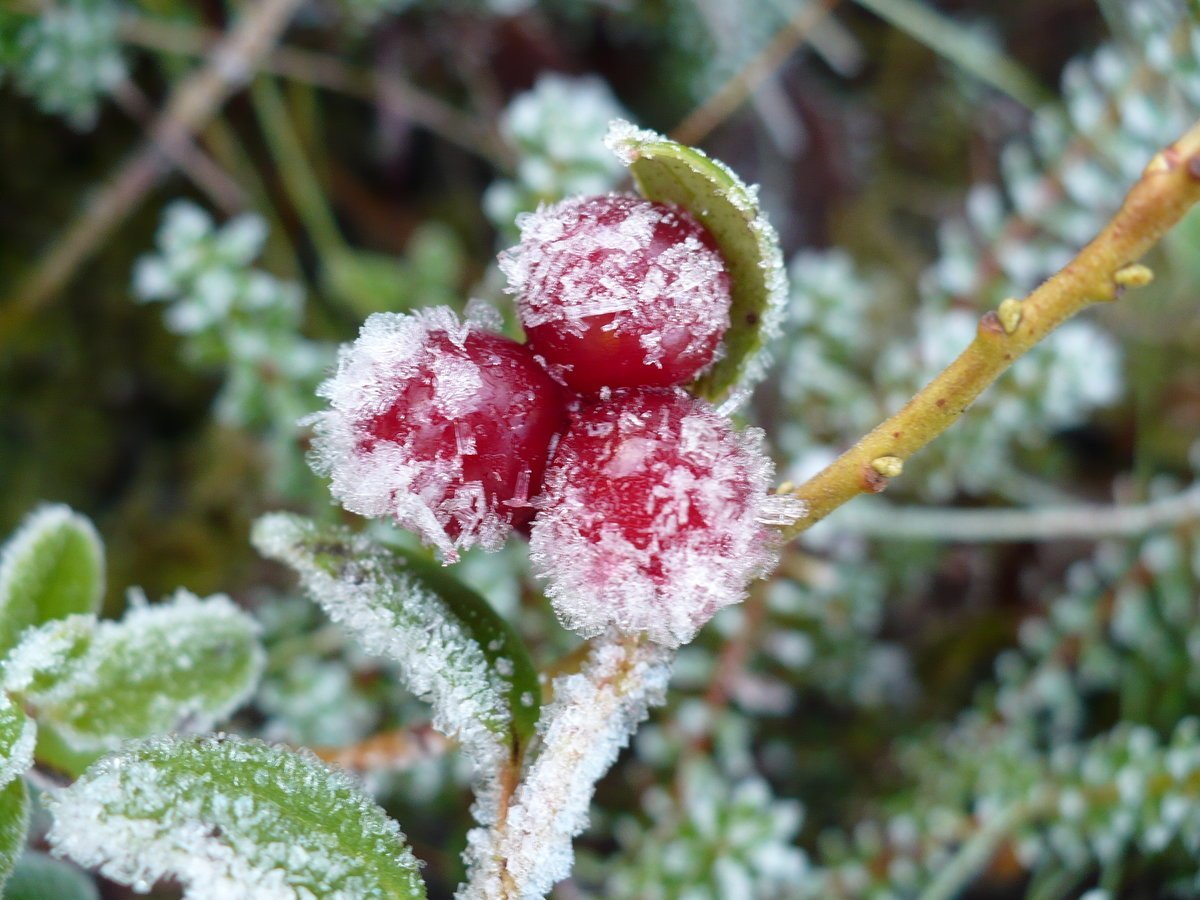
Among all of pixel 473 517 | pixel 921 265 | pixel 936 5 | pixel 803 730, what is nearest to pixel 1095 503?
pixel 921 265

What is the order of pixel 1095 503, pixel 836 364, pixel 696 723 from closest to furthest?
pixel 696 723
pixel 836 364
pixel 1095 503

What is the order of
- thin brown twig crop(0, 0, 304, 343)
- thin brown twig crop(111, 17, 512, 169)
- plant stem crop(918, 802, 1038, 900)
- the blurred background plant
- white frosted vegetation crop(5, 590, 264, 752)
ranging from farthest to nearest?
thin brown twig crop(111, 17, 512, 169) → thin brown twig crop(0, 0, 304, 343) → the blurred background plant → plant stem crop(918, 802, 1038, 900) → white frosted vegetation crop(5, 590, 264, 752)

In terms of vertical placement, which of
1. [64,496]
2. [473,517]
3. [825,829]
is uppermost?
[64,496]

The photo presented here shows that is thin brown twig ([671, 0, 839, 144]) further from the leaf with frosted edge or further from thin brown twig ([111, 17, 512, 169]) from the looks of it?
the leaf with frosted edge

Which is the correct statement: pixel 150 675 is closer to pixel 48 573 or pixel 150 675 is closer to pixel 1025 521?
pixel 48 573

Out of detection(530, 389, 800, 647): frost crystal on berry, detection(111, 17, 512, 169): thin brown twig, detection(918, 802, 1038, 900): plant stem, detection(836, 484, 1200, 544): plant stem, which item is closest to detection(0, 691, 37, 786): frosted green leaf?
detection(530, 389, 800, 647): frost crystal on berry

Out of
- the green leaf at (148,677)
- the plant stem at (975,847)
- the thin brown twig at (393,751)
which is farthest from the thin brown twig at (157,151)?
the plant stem at (975,847)

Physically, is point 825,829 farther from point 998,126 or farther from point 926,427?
point 998,126
